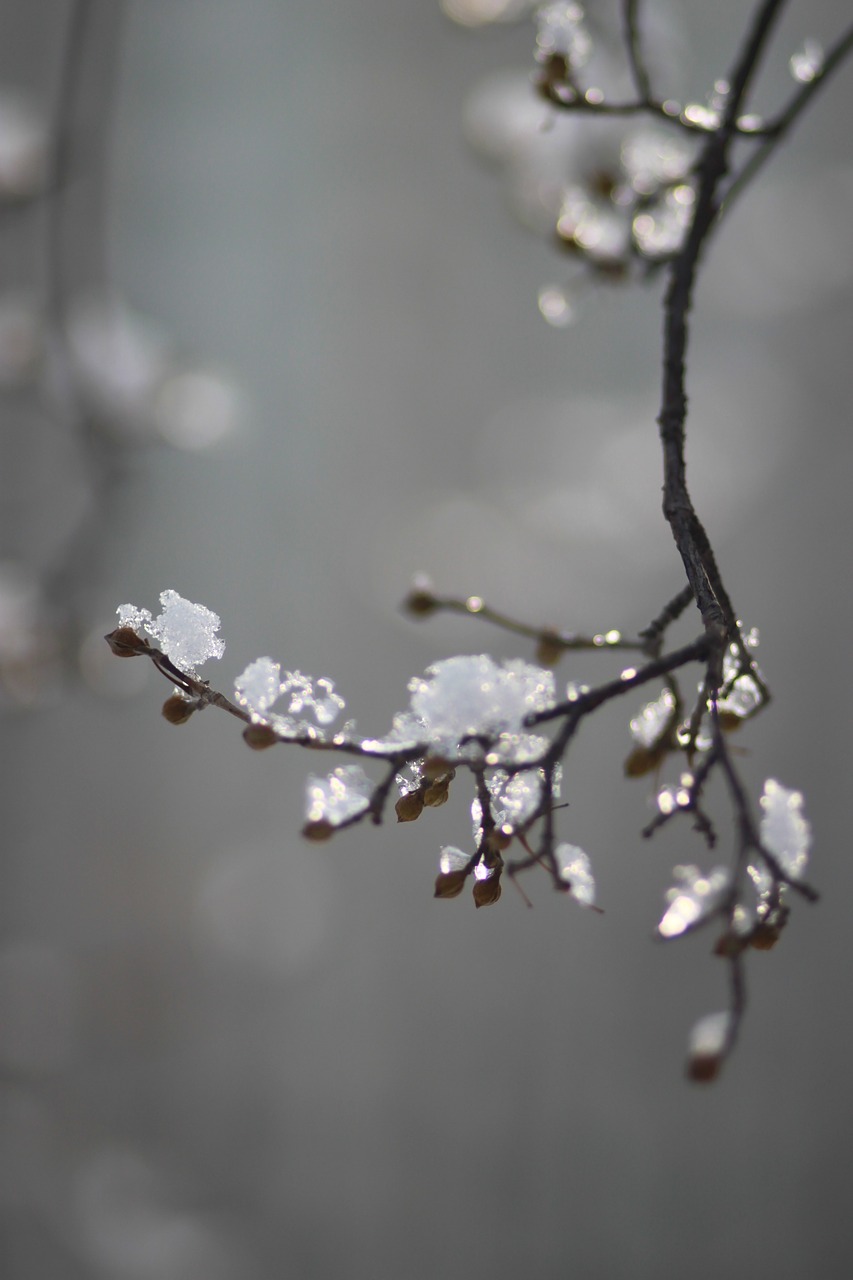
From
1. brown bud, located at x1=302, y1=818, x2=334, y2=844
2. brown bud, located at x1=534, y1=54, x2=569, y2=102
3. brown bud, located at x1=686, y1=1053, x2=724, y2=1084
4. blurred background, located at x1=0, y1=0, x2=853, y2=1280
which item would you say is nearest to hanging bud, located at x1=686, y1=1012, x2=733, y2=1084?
brown bud, located at x1=686, y1=1053, x2=724, y2=1084

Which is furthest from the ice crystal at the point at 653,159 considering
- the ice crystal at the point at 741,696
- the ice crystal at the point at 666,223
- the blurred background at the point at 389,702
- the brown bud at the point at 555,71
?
the blurred background at the point at 389,702

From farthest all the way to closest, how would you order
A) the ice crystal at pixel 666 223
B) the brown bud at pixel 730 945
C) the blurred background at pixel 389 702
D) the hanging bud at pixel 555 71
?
the blurred background at pixel 389 702 → the ice crystal at pixel 666 223 → the hanging bud at pixel 555 71 → the brown bud at pixel 730 945

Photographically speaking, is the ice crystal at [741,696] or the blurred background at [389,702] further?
the blurred background at [389,702]

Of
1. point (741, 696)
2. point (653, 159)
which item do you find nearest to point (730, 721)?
point (741, 696)

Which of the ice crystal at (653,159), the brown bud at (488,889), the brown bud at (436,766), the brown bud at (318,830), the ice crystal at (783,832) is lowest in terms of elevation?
the brown bud at (318,830)

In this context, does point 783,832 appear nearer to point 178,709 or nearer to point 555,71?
point 178,709

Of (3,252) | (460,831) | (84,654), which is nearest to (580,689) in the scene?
(84,654)

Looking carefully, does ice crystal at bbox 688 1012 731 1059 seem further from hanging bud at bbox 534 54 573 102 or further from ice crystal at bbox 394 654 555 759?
hanging bud at bbox 534 54 573 102

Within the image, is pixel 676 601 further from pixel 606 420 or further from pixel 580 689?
pixel 606 420

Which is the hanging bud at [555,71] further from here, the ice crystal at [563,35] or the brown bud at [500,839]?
the brown bud at [500,839]
